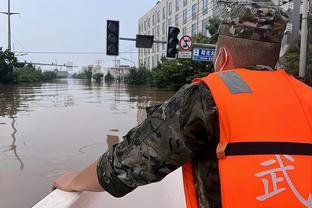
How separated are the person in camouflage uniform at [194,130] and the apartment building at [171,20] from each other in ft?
116

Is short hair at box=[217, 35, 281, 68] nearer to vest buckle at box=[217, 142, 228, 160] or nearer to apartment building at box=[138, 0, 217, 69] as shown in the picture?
vest buckle at box=[217, 142, 228, 160]

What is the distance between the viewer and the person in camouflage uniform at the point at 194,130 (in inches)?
48.6

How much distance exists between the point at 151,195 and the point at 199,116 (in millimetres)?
2422

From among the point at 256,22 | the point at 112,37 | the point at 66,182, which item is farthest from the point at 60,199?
the point at 112,37

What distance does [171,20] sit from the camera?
2562 inches

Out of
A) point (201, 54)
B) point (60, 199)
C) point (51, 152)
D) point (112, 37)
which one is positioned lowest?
point (51, 152)

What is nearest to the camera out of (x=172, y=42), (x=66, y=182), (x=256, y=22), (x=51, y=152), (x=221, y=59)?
(x=256, y=22)

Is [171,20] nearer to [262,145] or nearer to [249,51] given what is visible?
[249,51]

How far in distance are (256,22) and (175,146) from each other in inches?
19.8

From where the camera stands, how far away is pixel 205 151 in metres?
1.26

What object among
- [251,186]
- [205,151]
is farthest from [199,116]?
[251,186]

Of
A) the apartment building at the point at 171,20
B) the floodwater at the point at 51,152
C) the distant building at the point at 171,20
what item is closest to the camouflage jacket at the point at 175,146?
the floodwater at the point at 51,152

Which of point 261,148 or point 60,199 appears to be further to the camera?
point 60,199

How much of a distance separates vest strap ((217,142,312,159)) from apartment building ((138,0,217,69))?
3575 cm
